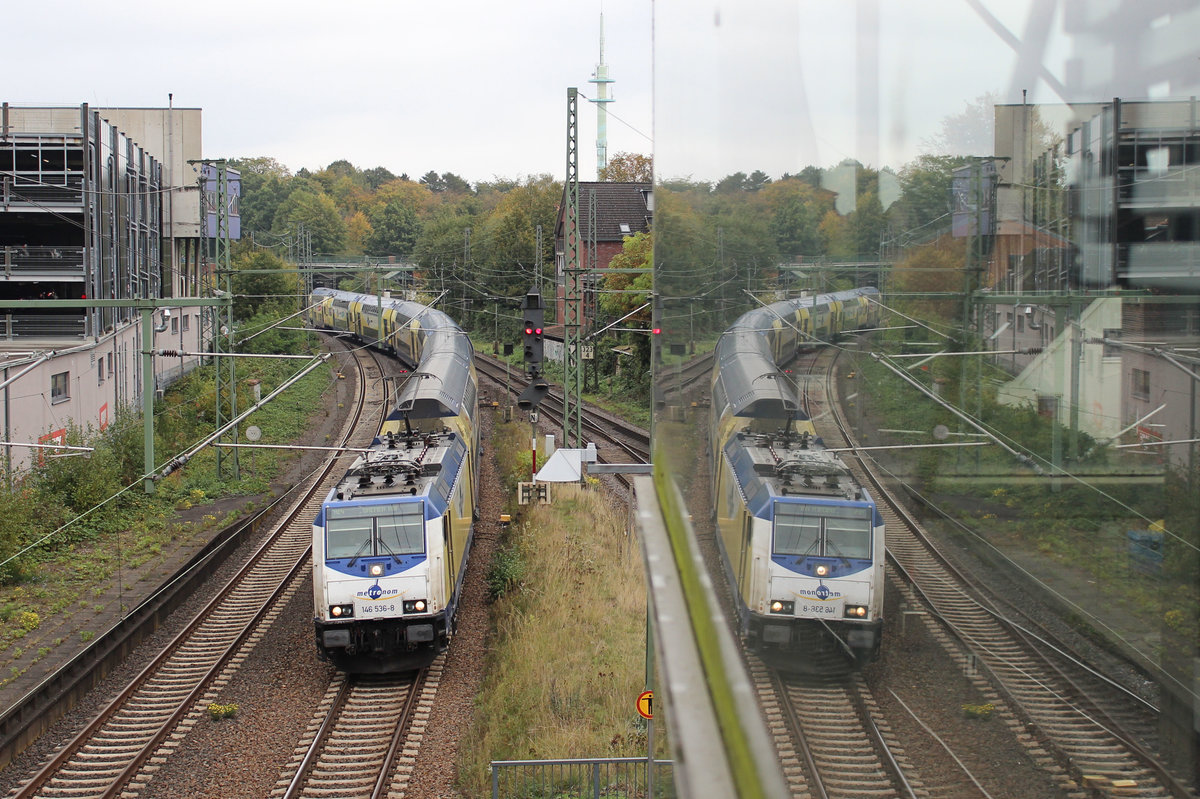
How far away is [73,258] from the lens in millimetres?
28781

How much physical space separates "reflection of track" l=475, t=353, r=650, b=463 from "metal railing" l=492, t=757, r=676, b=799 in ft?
47.1

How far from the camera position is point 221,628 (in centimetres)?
1648

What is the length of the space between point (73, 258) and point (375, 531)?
67.3 feet

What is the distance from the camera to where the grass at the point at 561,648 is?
1152 centimetres

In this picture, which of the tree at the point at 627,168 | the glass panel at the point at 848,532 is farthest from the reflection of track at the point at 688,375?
the tree at the point at 627,168

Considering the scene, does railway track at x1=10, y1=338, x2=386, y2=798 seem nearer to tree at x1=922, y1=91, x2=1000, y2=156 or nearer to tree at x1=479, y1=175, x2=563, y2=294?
tree at x1=922, y1=91, x2=1000, y2=156

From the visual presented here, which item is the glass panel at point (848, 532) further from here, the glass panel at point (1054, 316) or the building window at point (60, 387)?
the building window at point (60, 387)

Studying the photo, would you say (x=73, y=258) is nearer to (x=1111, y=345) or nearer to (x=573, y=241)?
(x=573, y=241)

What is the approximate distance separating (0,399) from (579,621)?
13898mm

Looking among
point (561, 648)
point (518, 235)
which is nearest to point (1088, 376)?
point (561, 648)

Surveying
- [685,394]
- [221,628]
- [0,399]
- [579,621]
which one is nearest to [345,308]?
[0,399]

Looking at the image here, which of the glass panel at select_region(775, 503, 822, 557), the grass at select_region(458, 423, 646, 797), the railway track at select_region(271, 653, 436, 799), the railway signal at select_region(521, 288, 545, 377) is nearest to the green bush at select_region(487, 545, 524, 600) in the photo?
the grass at select_region(458, 423, 646, 797)

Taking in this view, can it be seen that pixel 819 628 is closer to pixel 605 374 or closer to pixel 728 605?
pixel 728 605

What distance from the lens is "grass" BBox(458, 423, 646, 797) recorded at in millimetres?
11516
